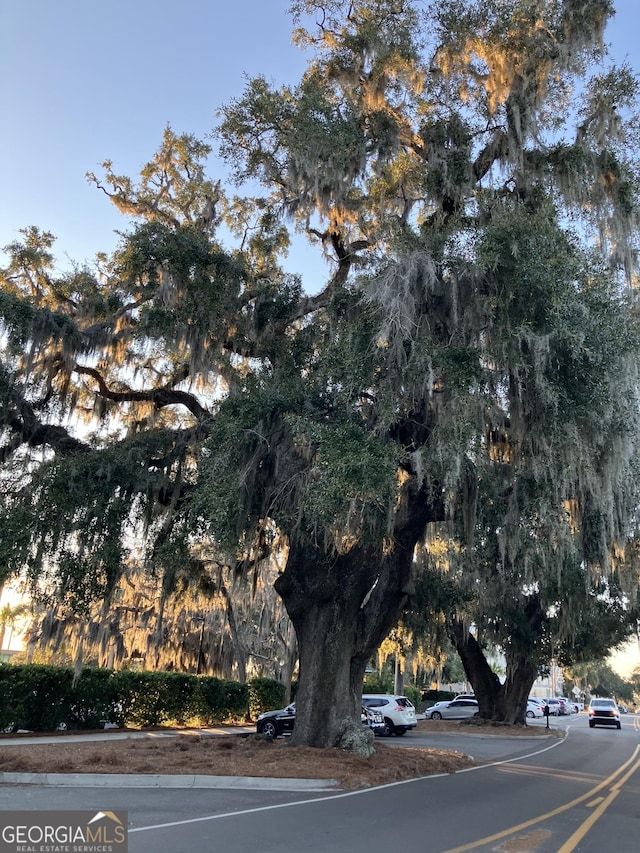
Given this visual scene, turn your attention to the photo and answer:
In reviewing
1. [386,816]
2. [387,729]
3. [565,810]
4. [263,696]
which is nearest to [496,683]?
[387,729]

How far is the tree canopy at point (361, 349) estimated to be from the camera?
406 inches

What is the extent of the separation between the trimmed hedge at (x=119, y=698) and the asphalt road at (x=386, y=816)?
8006mm

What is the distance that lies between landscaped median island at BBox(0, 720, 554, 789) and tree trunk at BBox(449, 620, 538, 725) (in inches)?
473

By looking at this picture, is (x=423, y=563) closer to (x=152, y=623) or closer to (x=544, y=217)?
(x=544, y=217)

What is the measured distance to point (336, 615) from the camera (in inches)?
492

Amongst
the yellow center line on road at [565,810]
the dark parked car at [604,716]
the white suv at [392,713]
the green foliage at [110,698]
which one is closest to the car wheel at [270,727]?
the green foliage at [110,698]

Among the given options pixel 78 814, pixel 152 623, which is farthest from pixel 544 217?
pixel 152 623

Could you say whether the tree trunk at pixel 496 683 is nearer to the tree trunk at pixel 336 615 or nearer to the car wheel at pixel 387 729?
the car wheel at pixel 387 729

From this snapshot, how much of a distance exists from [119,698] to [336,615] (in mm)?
9330

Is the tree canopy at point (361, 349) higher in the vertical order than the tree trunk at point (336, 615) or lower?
higher

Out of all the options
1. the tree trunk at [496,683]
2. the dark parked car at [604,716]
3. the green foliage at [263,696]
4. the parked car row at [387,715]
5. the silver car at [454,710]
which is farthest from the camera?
the silver car at [454,710]

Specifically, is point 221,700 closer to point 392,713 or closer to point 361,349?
point 392,713

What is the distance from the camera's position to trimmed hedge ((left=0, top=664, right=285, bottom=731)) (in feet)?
51.4

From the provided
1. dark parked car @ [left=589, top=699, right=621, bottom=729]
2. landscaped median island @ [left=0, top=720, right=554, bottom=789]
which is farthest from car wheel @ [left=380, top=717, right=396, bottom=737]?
dark parked car @ [left=589, top=699, right=621, bottom=729]
